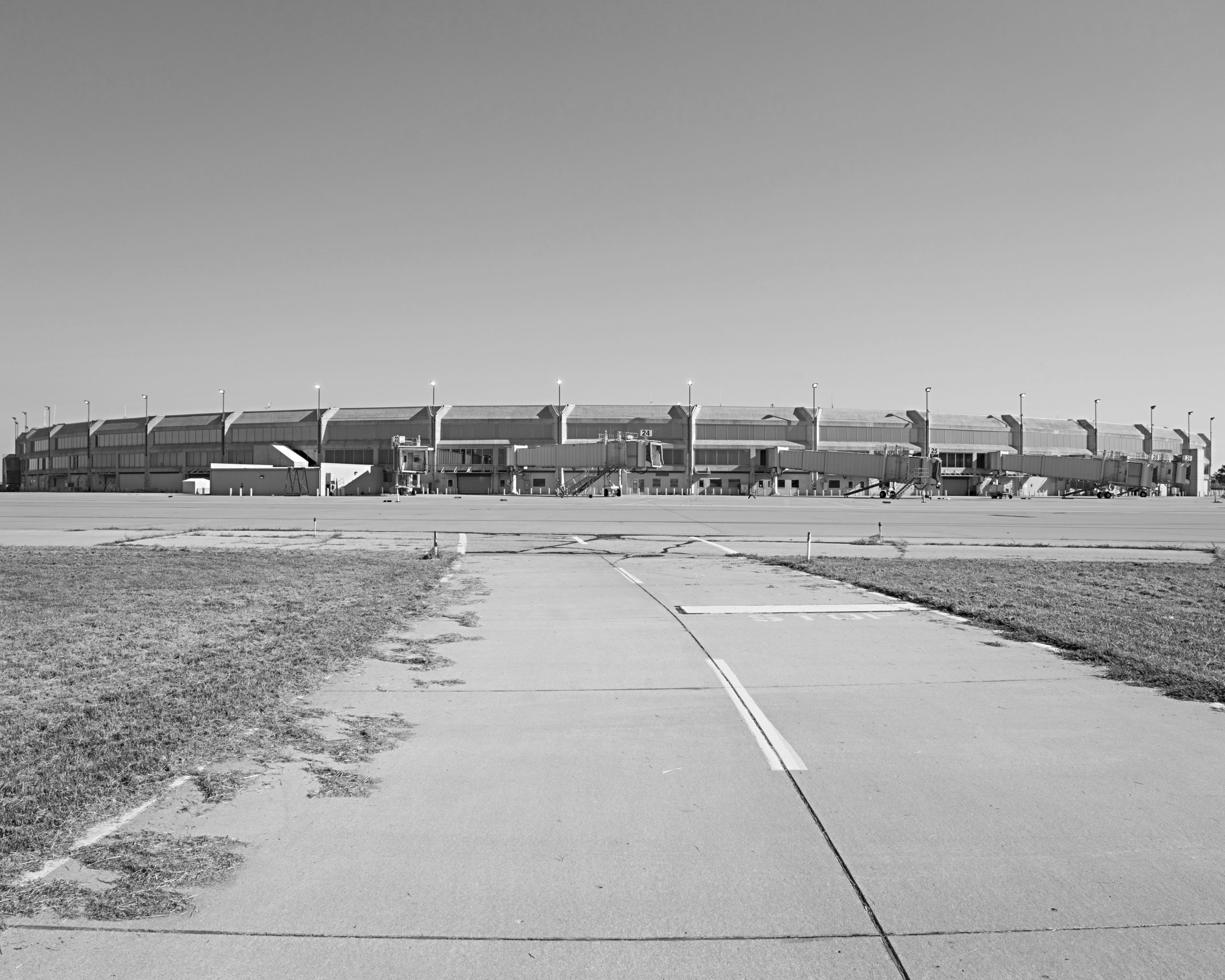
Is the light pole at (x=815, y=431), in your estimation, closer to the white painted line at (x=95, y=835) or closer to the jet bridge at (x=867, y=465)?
the jet bridge at (x=867, y=465)

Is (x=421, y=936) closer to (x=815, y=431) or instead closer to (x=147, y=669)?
(x=147, y=669)

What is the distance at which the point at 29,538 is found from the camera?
1193 inches

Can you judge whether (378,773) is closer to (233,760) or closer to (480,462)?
(233,760)

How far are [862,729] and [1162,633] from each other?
286 inches

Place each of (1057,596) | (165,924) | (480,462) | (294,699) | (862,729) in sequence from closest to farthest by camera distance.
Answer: (165,924) → (862,729) → (294,699) → (1057,596) → (480,462)

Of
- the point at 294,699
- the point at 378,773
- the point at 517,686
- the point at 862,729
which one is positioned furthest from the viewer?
the point at 517,686

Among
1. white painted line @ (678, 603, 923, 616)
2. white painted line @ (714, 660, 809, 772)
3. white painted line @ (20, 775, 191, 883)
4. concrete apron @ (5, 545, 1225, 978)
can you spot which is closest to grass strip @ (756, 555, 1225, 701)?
white painted line @ (678, 603, 923, 616)

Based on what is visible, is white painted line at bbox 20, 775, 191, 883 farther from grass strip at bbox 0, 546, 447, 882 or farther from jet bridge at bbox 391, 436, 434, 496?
jet bridge at bbox 391, 436, 434, 496

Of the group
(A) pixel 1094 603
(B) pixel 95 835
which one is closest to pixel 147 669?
(B) pixel 95 835

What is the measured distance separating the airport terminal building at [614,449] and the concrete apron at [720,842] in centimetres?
9175

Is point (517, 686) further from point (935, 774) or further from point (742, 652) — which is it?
point (935, 774)

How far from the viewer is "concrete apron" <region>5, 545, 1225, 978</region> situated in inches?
148

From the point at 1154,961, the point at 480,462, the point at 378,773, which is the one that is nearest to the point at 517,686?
the point at 378,773

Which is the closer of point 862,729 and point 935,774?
point 935,774
